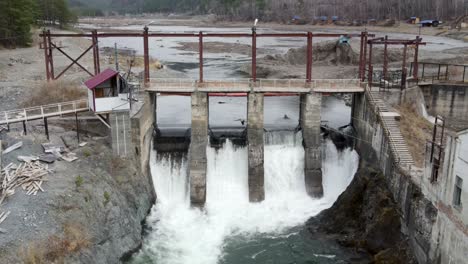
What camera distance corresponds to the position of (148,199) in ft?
122

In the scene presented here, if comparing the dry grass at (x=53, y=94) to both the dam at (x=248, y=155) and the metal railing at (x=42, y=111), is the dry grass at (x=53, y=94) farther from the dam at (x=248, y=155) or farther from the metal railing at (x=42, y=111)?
the metal railing at (x=42, y=111)

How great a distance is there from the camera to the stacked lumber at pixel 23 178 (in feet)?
88.7

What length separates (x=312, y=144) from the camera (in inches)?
1609

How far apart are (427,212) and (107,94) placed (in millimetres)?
22596

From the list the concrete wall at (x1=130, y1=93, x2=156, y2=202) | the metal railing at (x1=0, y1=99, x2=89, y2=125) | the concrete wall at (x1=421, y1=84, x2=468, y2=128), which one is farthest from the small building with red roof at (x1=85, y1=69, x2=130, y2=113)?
the concrete wall at (x1=421, y1=84, x2=468, y2=128)

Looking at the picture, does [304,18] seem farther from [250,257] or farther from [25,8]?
[250,257]

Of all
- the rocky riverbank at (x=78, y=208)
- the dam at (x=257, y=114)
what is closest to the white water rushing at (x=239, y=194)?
the dam at (x=257, y=114)

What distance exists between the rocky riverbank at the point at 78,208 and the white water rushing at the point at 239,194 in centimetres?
207

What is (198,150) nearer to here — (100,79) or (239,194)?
(239,194)

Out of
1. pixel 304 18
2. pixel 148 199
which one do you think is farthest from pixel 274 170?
pixel 304 18

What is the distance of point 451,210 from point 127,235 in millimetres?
19015

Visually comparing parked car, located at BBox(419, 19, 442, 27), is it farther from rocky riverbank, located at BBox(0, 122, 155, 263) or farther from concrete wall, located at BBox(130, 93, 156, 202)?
rocky riverbank, located at BBox(0, 122, 155, 263)

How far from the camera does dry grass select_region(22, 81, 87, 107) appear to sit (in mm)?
41031

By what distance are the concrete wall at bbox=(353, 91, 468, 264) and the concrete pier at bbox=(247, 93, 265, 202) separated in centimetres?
933
